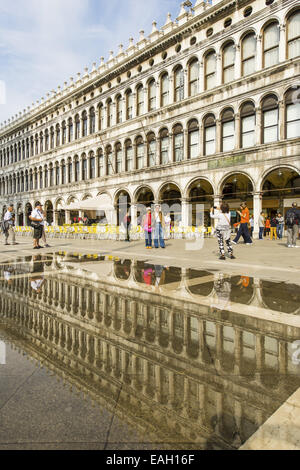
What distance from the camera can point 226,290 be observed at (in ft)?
16.4

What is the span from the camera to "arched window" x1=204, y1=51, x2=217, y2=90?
23.8 m

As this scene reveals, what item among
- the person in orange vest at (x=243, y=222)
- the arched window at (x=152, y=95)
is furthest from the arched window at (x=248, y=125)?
the person in orange vest at (x=243, y=222)

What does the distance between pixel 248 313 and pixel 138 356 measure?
1766mm

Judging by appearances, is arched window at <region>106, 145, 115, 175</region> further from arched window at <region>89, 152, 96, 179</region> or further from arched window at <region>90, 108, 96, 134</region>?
arched window at <region>90, 108, 96, 134</region>

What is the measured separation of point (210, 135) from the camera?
79.3ft

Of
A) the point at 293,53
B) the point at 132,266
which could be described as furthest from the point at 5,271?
the point at 293,53

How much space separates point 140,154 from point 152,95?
5614 mm

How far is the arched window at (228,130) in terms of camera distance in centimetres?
2283

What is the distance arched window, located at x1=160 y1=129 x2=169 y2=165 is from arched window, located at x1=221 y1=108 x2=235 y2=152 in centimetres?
572

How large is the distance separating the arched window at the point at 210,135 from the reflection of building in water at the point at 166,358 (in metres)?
21.6

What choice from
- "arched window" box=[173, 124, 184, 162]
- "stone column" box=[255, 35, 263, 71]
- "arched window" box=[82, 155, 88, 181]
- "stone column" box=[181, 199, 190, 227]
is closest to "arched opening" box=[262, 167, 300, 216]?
"stone column" box=[181, 199, 190, 227]

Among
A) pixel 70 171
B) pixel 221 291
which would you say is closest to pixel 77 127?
pixel 70 171

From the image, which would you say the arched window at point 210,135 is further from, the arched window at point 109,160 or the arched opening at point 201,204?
the arched window at point 109,160

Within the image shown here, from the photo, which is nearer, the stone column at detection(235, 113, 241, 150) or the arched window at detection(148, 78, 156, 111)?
the stone column at detection(235, 113, 241, 150)
